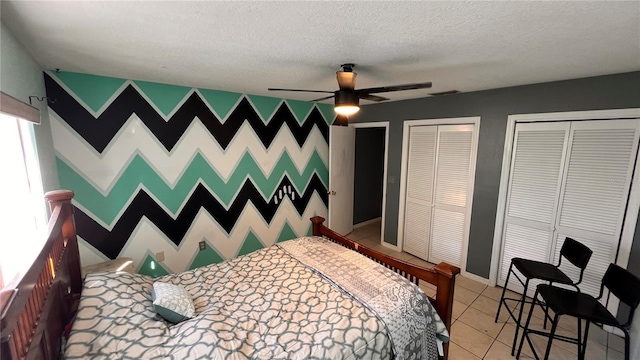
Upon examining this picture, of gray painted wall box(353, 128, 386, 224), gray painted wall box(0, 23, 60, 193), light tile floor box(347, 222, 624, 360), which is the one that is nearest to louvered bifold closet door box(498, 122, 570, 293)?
light tile floor box(347, 222, 624, 360)

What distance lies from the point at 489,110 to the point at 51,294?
3780 mm

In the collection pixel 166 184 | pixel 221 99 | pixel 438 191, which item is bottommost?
pixel 438 191

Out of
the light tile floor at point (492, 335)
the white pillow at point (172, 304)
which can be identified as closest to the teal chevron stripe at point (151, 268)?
the white pillow at point (172, 304)

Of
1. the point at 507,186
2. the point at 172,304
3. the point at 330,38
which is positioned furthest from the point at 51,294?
the point at 507,186

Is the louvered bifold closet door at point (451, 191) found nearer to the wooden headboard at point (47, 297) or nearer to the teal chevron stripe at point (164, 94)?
the teal chevron stripe at point (164, 94)

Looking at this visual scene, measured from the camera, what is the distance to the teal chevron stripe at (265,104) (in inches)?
129

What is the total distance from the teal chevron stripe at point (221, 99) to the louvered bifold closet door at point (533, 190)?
3201 mm

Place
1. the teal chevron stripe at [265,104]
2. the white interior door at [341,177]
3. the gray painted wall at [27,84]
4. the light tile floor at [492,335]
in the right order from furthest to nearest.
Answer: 1. the white interior door at [341,177]
2. the teal chevron stripe at [265,104]
3. the light tile floor at [492,335]
4. the gray painted wall at [27,84]

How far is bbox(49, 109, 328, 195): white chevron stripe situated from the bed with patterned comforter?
4.12ft

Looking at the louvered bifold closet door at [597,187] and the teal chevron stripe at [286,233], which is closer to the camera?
the louvered bifold closet door at [597,187]

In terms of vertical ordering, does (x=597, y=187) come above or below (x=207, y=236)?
above

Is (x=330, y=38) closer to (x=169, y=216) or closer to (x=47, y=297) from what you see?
(x=47, y=297)

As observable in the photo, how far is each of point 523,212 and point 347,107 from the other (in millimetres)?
2333

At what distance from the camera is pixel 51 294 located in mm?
1154
